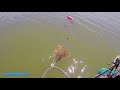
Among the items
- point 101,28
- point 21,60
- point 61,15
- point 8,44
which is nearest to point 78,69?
point 21,60

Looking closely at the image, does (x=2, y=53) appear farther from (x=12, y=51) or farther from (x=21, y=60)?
(x=21, y=60)

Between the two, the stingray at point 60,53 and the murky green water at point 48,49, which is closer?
the murky green water at point 48,49

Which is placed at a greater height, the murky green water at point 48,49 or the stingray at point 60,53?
the stingray at point 60,53

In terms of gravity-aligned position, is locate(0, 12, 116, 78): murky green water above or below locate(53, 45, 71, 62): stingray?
below

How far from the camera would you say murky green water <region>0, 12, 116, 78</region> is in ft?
25.2

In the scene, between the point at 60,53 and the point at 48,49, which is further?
the point at 48,49

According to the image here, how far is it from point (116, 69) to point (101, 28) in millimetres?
5257

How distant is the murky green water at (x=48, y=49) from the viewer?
7.68 m

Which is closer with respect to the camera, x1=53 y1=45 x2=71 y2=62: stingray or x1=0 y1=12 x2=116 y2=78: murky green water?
x1=0 y1=12 x2=116 y2=78: murky green water

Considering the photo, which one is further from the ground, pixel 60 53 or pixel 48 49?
pixel 60 53

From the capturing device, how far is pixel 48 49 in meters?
8.86
